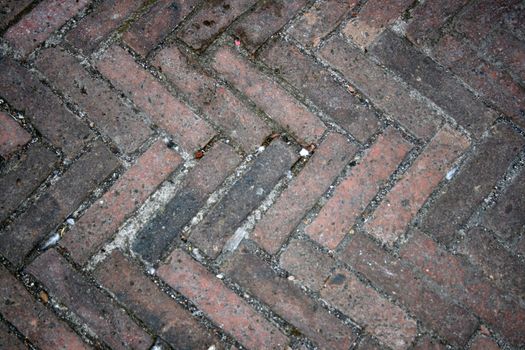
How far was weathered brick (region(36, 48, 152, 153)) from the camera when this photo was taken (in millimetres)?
2209

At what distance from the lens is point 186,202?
216 centimetres

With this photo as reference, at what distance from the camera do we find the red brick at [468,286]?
82.5 inches

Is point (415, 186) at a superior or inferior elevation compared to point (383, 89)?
inferior

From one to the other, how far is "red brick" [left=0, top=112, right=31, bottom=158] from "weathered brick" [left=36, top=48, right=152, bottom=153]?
0.90 feet

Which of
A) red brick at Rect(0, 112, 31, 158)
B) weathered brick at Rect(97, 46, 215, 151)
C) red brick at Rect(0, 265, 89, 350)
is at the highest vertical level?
weathered brick at Rect(97, 46, 215, 151)

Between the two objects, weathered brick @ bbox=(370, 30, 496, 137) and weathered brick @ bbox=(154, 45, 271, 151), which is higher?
weathered brick @ bbox=(370, 30, 496, 137)

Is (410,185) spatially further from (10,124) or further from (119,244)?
(10,124)

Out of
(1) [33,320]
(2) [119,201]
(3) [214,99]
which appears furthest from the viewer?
(3) [214,99]

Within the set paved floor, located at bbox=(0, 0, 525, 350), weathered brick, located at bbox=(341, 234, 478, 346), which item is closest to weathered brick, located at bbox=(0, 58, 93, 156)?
paved floor, located at bbox=(0, 0, 525, 350)

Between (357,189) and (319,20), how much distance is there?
0.90 m

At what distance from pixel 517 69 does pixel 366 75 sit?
2.55ft

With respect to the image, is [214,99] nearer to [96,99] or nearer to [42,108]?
[96,99]

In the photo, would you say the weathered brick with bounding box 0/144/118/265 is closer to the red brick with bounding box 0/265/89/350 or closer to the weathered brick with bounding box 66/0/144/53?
the red brick with bounding box 0/265/89/350

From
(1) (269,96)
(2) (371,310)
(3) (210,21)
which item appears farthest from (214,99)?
(2) (371,310)
